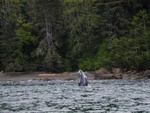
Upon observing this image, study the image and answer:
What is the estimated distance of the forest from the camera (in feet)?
216

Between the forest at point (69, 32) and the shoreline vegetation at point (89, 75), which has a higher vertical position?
the forest at point (69, 32)

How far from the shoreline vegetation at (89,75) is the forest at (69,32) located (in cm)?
271

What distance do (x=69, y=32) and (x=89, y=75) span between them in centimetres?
1516

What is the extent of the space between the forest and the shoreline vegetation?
2.71m

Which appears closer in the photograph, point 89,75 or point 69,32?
point 89,75

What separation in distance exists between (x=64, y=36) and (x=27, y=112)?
2117 inches

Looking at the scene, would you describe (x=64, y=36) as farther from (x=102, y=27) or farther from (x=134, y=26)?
(x=134, y=26)

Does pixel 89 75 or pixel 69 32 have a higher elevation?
pixel 69 32

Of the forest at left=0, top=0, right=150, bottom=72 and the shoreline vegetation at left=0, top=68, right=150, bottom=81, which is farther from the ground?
the forest at left=0, top=0, right=150, bottom=72

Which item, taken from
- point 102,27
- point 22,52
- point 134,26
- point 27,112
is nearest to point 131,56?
point 134,26

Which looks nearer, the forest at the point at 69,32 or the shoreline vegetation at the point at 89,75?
the shoreline vegetation at the point at 89,75

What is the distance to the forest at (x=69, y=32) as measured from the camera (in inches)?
2589

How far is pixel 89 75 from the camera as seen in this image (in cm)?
5838

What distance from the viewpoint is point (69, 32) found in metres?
71.6
